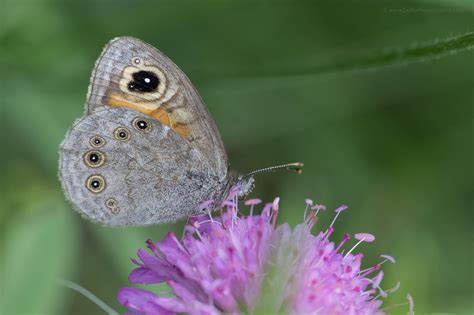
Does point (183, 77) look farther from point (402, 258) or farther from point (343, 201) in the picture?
point (343, 201)

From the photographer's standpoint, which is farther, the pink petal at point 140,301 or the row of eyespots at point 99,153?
the row of eyespots at point 99,153

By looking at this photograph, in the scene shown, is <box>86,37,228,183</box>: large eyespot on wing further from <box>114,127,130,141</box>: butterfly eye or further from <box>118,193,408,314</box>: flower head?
<box>118,193,408,314</box>: flower head

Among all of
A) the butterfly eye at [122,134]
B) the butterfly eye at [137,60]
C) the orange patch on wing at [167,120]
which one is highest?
the butterfly eye at [137,60]

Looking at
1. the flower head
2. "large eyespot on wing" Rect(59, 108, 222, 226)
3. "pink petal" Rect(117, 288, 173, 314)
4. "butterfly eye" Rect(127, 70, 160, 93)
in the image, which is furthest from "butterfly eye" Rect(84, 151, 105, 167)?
"pink petal" Rect(117, 288, 173, 314)

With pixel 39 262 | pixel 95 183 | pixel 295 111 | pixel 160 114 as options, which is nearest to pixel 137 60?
pixel 160 114

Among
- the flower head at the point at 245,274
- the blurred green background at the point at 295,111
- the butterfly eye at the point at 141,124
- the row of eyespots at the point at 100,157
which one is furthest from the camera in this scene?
the blurred green background at the point at 295,111

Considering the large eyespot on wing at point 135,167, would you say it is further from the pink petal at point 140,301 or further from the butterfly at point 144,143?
the pink petal at point 140,301

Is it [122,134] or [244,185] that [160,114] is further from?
[244,185]

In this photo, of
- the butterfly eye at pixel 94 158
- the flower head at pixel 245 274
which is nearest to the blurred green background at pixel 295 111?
the butterfly eye at pixel 94 158
